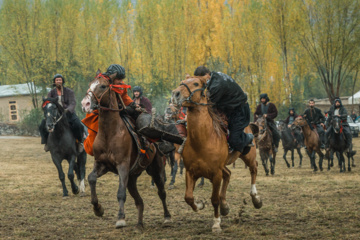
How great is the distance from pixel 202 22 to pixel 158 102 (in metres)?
8.23

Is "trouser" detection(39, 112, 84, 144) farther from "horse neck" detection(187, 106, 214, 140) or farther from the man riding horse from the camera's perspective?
"horse neck" detection(187, 106, 214, 140)

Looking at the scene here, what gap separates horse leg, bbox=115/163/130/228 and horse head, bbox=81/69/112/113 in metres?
1.00

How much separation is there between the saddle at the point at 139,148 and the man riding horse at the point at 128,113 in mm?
123

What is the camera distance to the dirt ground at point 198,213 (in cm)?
696

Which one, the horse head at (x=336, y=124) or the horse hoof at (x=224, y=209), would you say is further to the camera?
the horse head at (x=336, y=124)

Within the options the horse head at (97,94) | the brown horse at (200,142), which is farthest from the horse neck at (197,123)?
the horse head at (97,94)

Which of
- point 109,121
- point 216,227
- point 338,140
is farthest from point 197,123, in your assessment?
point 338,140

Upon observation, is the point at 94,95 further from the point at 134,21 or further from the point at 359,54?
the point at 134,21

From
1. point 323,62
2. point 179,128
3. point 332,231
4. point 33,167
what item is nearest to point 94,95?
point 179,128

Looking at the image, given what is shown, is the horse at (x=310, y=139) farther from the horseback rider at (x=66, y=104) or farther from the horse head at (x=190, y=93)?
the horse head at (x=190, y=93)

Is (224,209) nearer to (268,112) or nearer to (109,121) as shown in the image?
(109,121)

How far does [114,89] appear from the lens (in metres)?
7.33

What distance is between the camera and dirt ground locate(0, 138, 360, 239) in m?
6.96

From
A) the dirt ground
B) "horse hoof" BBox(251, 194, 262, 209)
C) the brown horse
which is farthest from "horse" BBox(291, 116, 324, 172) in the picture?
the brown horse
